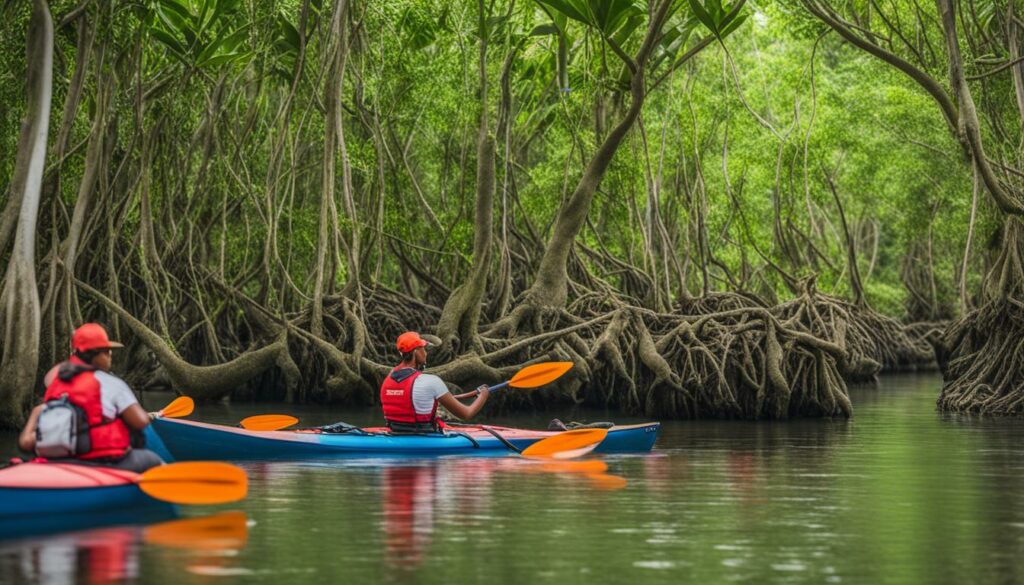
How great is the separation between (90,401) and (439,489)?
2.66 m

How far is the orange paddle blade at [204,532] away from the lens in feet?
27.3

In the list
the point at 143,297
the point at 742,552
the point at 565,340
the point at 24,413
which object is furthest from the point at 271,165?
the point at 742,552

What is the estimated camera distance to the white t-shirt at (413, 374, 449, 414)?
13125mm

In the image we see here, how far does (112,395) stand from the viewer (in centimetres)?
919

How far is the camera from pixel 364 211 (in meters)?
25.7

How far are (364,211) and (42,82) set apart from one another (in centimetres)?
996

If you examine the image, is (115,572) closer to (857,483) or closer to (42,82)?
(857,483)

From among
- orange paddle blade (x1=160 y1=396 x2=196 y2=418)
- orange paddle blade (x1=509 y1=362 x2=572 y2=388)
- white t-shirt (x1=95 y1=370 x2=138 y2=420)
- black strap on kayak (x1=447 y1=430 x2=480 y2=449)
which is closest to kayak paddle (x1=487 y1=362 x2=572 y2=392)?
orange paddle blade (x1=509 y1=362 x2=572 y2=388)

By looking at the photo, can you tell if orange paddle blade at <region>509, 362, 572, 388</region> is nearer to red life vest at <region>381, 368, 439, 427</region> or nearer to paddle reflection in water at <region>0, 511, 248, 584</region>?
red life vest at <region>381, 368, 439, 427</region>

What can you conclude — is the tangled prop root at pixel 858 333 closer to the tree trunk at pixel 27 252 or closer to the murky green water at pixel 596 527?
the murky green water at pixel 596 527

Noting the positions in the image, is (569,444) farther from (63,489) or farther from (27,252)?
(27,252)

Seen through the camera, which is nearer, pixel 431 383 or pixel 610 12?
pixel 431 383

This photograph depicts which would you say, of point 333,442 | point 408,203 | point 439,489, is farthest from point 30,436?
point 408,203

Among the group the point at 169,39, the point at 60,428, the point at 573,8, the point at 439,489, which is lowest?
the point at 439,489
